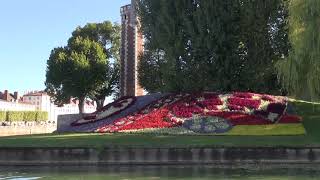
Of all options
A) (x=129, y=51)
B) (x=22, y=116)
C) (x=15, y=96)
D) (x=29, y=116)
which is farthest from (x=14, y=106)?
(x=129, y=51)

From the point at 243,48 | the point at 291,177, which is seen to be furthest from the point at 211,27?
the point at 291,177

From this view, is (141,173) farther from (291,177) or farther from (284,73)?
(284,73)

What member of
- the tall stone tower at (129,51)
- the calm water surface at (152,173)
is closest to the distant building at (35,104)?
the tall stone tower at (129,51)

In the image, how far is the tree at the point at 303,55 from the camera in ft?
95.1

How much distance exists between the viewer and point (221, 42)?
42.3 meters

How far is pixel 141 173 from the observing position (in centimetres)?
1992

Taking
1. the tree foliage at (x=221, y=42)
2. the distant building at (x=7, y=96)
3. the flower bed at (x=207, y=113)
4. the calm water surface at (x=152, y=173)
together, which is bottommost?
the calm water surface at (x=152, y=173)

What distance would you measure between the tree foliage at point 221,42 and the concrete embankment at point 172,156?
19556 mm

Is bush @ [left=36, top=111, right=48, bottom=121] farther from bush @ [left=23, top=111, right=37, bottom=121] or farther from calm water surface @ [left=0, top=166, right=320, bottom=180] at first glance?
calm water surface @ [left=0, top=166, right=320, bottom=180]

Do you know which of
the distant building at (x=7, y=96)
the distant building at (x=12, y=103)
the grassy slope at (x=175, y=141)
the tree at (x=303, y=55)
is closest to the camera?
the grassy slope at (x=175, y=141)

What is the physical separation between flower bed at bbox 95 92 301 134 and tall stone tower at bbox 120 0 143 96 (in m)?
34.5

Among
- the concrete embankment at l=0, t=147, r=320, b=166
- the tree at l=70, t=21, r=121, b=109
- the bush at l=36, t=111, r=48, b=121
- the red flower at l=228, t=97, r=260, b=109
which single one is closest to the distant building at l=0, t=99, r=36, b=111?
the bush at l=36, t=111, r=48, b=121

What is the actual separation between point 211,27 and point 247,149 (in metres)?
20.0

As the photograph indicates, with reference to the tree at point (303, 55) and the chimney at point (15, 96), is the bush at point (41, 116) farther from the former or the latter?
the chimney at point (15, 96)
